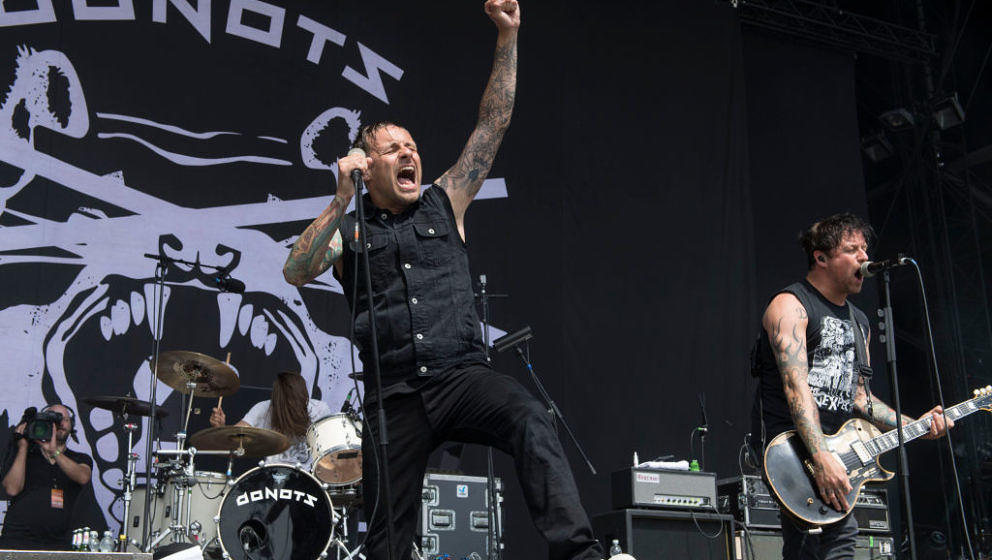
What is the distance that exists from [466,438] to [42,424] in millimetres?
4094

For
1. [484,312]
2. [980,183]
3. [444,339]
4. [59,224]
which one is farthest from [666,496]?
[980,183]

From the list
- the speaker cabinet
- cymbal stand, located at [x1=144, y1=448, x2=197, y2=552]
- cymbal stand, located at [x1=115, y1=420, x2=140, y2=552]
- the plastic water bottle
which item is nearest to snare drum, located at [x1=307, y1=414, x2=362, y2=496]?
cymbal stand, located at [x1=144, y1=448, x2=197, y2=552]

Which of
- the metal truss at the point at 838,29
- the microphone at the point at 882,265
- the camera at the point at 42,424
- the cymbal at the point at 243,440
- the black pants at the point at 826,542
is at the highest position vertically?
the metal truss at the point at 838,29

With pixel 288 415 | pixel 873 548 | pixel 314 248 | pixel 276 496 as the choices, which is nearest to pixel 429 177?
pixel 288 415

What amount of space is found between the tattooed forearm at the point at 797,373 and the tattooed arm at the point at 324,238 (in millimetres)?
1865

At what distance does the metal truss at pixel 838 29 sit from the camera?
9.02 m

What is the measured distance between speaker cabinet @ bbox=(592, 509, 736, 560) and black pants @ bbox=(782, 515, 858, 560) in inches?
74.5

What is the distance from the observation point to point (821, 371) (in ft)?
12.8

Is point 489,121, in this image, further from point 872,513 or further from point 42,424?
point 872,513

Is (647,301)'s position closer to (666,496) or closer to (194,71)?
(666,496)

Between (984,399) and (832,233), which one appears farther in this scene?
(984,399)

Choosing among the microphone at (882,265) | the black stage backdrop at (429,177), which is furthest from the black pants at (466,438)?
the black stage backdrop at (429,177)

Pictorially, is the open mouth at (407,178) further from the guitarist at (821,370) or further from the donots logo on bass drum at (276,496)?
the donots logo on bass drum at (276,496)

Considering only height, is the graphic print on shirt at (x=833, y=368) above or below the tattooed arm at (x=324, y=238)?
below
